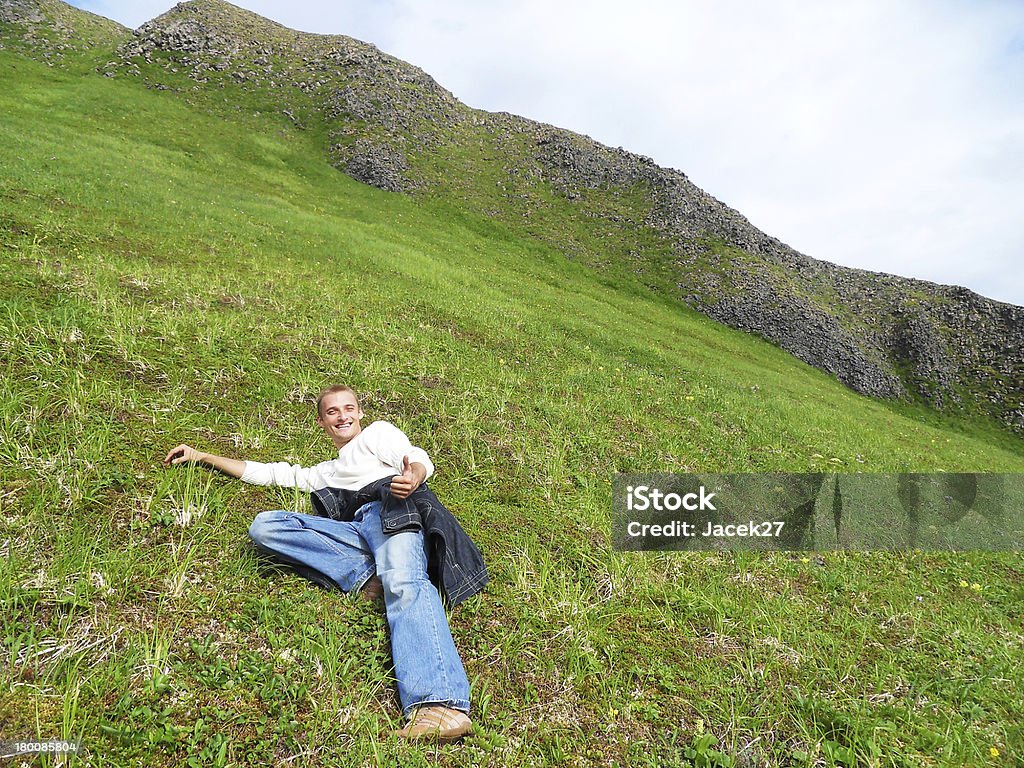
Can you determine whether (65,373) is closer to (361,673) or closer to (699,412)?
(361,673)

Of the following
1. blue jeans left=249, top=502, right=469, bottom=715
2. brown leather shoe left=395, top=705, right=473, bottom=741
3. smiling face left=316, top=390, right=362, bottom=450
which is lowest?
brown leather shoe left=395, top=705, right=473, bottom=741

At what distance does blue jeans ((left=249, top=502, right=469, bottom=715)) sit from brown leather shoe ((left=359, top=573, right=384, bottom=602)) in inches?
1.8

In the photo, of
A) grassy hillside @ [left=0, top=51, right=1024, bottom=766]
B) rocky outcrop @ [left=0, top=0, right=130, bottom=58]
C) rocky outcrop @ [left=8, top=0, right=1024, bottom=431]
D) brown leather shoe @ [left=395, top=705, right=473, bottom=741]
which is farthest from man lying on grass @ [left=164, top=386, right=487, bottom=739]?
rocky outcrop @ [left=0, top=0, right=130, bottom=58]

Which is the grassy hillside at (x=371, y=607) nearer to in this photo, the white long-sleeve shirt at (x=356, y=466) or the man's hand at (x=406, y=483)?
the white long-sleeve shirt at (x=356, y=466)

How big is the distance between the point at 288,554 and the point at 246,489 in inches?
55.7

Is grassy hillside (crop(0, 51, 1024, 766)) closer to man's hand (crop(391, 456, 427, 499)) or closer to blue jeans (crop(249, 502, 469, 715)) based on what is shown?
blue jeans (crop(249, 502, 469, 715))

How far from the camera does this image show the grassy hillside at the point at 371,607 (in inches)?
129

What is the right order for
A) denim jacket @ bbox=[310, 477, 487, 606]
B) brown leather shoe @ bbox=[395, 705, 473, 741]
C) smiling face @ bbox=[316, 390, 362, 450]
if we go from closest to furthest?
1. brown leather shoe @ bbox=[395, 705, 473, 741]
2. denim jacket @ bbox=[310, 477, 487, 606]
3. smiling face @ bbox=[316, 390, 362, 450]

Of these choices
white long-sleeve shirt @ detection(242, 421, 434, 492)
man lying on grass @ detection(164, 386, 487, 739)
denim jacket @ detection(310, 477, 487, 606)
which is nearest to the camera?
man lying on grass @ detection(164, 386, 487, 739)

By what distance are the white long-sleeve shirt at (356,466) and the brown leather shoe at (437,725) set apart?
1.93 meters

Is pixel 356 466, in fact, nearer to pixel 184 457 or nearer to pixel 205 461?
pixel 205 461

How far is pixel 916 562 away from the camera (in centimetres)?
766

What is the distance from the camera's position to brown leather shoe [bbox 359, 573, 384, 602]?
4266 millimetres

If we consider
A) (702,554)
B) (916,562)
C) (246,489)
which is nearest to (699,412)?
(916,562)
